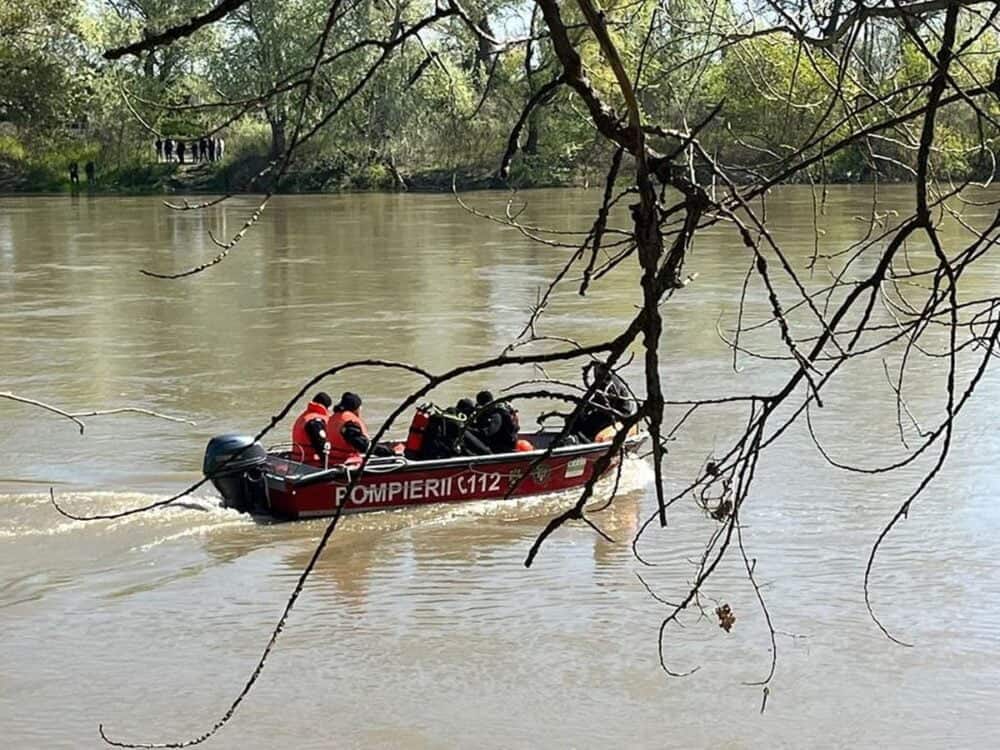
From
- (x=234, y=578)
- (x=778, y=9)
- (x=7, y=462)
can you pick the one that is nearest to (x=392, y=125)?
(x=7, y=462)

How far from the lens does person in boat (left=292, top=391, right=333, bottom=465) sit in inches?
444

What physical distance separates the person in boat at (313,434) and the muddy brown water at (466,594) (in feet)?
1.74

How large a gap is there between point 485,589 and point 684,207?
327 inches

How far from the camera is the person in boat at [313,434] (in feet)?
37.0

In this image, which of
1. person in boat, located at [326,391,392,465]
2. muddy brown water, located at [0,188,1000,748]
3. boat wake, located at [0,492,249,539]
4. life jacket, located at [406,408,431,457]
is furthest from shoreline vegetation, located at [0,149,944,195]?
person in boat, located at [326,391,392,465]

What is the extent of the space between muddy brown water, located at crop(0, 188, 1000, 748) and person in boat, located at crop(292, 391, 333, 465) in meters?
0.53

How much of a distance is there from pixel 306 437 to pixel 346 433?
40 cm

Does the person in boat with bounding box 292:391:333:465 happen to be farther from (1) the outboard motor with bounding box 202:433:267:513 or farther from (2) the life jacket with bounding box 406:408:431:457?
(2) the life jacket with bounding box 406:408:431:457

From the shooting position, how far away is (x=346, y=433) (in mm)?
11164

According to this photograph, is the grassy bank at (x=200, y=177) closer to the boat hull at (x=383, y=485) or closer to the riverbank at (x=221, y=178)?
the riverbank at (x=221, y=178)

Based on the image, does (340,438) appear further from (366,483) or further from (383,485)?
(383,485)

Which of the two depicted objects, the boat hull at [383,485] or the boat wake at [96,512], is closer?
the boat hull at [383,485]

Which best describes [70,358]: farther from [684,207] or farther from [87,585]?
[684,207]

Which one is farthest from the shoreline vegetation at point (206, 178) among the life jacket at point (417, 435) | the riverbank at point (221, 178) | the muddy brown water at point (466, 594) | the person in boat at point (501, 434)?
the person in boat at point (501, 434)
